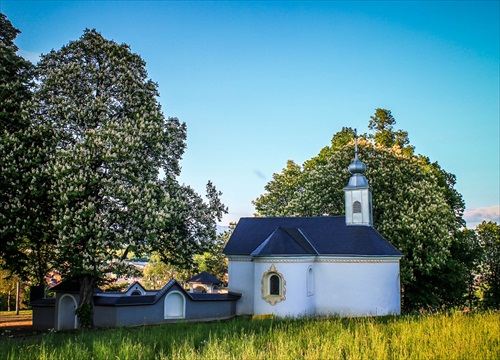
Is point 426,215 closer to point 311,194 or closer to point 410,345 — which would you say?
point 311,194

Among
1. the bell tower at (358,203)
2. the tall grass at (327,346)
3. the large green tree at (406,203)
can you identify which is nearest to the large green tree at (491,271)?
the large green tree at (406,203)

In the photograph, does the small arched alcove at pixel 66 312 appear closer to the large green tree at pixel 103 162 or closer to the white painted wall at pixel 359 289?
the large green tree at pixel 103 162

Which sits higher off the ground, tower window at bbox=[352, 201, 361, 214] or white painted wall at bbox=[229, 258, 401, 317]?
tower window at bbox=[352, 201, 361, 214]

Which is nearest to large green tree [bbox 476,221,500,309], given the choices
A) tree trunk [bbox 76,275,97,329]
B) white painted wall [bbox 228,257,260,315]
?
white painted wall [bbox 228,257,260,315]

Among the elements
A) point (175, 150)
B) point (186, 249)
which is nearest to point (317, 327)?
point (186, 249)

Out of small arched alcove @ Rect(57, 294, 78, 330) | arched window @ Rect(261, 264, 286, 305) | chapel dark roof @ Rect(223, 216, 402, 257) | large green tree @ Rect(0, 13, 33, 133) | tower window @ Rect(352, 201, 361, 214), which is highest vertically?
large green tree @ Rect(0, 13, 33, 133)

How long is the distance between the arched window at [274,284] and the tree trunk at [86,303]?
10697mm

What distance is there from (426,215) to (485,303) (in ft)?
48.0

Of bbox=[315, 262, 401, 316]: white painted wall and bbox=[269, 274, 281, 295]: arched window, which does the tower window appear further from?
bbox=[269, 274, 281, 295]: arched window

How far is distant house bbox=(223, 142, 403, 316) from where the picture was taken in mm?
29438

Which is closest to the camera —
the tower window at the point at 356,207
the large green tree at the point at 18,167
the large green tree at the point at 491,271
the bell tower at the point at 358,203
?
the large green tree at the point at 18,167

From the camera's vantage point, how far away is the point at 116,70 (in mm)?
25281

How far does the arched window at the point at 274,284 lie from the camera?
2946cm

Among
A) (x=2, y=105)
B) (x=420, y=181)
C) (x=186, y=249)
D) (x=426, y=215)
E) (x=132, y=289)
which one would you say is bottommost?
(x=132, y=289)
